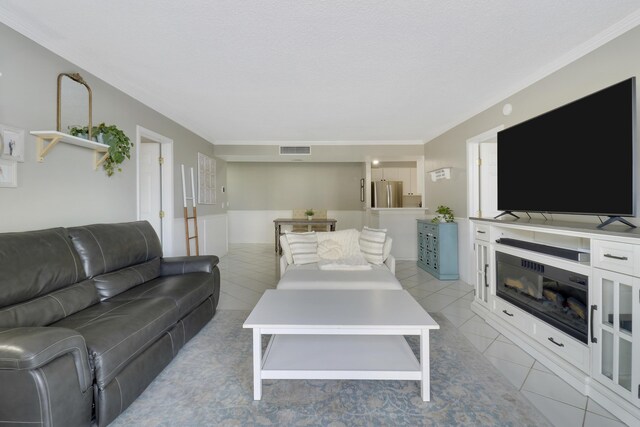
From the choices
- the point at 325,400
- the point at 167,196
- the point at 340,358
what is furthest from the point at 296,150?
the point at 325,400

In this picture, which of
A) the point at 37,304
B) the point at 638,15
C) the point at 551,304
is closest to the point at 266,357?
the point at 37,304

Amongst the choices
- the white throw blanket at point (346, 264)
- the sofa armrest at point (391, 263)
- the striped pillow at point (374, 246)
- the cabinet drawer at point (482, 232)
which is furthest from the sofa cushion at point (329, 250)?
the cabinet drawer at point (482, 232)

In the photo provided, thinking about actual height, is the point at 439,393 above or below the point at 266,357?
below

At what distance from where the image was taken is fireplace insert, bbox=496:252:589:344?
5.88 ft

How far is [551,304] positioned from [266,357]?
2086 mm

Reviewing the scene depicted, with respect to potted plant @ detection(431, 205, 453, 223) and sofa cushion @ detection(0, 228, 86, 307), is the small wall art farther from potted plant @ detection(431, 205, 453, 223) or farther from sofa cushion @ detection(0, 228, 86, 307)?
potted plant @ detection(431, 205, 453, 223)

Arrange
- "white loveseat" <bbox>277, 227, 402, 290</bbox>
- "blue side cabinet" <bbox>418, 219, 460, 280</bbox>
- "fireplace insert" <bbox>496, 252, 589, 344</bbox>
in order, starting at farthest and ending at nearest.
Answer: "blue side cabinet" <bbox>418, 219, 460, 280</bbox>
"white loveseat" <bbox>277, 227, 402, 290</bbox>
"fireplace insert" <bbox>496, 252, 589, 344</bbox>

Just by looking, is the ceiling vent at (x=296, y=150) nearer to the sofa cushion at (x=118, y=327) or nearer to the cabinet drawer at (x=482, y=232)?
the cabinet drawer at (x=482, y=232)

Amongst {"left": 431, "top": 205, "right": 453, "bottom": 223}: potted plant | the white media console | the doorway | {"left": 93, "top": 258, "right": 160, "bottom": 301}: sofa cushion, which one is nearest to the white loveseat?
the white media console

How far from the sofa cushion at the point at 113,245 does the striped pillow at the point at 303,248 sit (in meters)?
1.44

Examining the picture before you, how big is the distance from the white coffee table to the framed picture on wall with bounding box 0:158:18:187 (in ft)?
6.25

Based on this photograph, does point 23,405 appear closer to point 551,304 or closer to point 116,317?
point 116,317

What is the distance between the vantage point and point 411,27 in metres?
2.02

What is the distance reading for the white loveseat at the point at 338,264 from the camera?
2.70m
